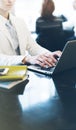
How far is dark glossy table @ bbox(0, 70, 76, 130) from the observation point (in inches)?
25.7

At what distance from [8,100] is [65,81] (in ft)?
1.02

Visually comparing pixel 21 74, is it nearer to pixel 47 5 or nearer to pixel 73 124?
pixel 73 124

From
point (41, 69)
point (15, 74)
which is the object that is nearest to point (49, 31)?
point (41, 69)

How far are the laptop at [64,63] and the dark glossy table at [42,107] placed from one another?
0.07 metres

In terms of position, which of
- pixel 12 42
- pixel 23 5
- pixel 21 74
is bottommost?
pixel 23 5

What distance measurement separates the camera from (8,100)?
837 millimetres

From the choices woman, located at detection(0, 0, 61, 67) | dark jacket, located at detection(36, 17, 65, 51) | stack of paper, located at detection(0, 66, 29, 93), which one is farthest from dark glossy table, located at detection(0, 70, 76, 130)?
dark jacket, located at detection(36, 17, 65, 51)

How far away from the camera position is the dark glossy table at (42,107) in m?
0.65

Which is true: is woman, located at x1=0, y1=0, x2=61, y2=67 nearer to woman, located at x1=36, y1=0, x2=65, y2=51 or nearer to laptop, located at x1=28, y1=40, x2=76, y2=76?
laptop, located at x1=28, y1=40, x2=76, y2=76

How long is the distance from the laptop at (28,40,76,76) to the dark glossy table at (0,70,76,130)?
7 centimetres

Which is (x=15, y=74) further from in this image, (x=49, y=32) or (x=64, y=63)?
(x=49, y=32)

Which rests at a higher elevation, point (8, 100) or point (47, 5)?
point (8, 100)

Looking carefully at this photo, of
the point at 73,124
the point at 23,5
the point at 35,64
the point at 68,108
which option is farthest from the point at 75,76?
the point at 23,5

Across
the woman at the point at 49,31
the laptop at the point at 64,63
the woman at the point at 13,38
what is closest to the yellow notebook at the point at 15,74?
the laptop at the point at 64,63
